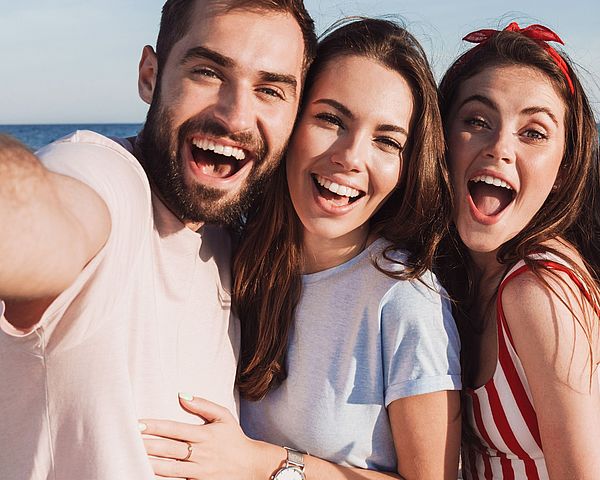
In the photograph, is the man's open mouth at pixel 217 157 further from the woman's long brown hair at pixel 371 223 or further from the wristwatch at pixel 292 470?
the wristwatch at pixel 292 470

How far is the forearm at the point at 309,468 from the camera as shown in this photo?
116 inches

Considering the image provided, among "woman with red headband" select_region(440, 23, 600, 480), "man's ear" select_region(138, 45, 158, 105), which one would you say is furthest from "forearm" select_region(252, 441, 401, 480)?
"man's ear" select_region(138, 45, 158, 105)

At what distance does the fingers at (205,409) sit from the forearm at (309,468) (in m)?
0.24

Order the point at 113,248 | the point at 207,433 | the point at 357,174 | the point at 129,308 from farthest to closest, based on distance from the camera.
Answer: the point at 357,174 → the point at 207,433 → the point at 129,308 → the point at 113,248

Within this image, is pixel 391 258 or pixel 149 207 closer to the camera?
pixel 149 207

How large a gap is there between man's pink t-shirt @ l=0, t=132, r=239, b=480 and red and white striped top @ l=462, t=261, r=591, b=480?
1.23 meters

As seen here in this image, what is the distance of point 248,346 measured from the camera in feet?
10.5

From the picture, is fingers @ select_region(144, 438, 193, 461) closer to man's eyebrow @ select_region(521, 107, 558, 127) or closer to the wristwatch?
the wristwatch

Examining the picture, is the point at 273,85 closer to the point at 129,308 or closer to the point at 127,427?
the point at 129,308

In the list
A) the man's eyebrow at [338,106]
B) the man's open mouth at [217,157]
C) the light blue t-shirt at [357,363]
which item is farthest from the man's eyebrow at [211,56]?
the light blue t-shirt at [357,363]

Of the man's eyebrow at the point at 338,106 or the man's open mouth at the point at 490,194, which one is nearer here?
the man's eyebrow at the point at 338,106

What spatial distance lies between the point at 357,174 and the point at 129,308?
1.16 metres

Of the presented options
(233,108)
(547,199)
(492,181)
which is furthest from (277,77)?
(547,199)

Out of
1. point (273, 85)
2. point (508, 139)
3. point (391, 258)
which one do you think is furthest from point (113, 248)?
point (508, 139)
